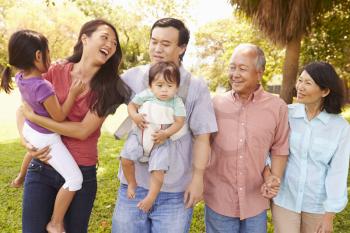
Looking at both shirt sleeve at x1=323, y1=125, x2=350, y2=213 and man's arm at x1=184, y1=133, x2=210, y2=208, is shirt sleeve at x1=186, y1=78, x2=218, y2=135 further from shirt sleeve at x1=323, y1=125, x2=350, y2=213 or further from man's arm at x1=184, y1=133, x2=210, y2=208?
shirt sleeve at x1=323, y1=125, x2=350, y2=213

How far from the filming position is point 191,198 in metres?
2.31

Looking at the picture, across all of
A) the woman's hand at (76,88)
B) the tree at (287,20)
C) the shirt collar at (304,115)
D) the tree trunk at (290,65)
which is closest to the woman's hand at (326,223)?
the shirt collar at (304,115)

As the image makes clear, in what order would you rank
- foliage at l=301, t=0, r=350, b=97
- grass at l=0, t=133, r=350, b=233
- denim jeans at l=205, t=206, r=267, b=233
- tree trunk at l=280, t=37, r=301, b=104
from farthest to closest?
foliage at l=301, t=0, r=350, b=97, tree trunk at l=280, t=37, r=301, b=104, grass at l=0, t=133, r=350, b=233, denim jeans at l=205, t=206, r=267, b=233

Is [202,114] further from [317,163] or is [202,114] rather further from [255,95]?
[317,163]

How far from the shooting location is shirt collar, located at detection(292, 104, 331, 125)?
254cm

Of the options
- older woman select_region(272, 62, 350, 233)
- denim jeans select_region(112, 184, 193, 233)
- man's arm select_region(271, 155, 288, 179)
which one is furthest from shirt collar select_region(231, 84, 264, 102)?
denim jeans select_region(112, 184, 193, 233)

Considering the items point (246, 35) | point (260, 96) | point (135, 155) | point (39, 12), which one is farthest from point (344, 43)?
point (39, 12)

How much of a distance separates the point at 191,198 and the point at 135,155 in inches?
16.4

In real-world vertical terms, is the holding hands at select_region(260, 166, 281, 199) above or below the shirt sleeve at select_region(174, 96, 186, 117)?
below

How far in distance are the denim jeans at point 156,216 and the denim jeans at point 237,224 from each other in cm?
31

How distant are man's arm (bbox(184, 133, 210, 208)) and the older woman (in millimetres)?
645

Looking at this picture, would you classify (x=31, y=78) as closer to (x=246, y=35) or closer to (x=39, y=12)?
(x=246, y=35)

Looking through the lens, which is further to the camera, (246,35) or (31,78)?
(246,35)

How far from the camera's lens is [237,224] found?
2637mm
